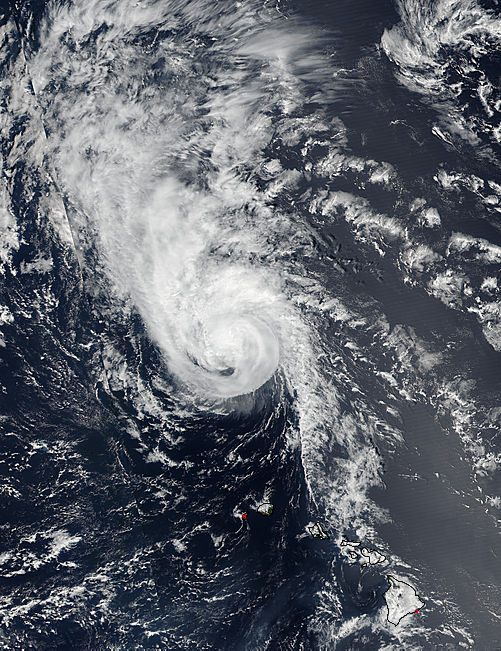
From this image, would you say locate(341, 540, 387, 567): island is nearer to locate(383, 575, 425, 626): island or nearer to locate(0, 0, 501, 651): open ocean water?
locate(0, 0, 501, 651): open ocean water

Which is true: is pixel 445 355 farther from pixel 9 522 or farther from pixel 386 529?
pixel 9 522

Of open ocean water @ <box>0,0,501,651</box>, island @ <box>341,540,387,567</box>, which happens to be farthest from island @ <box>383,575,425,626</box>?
island @ <box>341,540,387,567</box>

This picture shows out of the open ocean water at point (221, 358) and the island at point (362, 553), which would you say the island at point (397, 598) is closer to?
the open ocean water at point (221, 358)

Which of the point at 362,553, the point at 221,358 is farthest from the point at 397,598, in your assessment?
the point at 221,358

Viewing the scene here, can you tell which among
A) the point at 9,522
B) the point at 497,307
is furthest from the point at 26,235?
the point at 497,307

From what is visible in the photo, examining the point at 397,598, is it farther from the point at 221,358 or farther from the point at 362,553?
the point at 221,358
